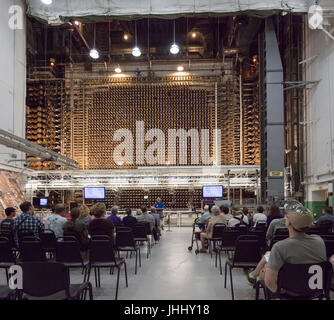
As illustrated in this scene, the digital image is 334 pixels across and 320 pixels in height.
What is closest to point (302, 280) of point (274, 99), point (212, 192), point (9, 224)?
point (9, 224)

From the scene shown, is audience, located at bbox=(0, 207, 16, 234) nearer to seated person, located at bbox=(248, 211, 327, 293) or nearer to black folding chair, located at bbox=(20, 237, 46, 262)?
black folding chair, located at bbox=(20, 237, 46, 262)

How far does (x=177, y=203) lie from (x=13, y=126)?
9.36 m

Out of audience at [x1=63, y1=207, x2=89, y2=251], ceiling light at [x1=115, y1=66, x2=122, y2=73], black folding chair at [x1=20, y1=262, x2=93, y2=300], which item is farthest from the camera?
ceiling light at [x1=115, y1=66, x2=122, y2=73]

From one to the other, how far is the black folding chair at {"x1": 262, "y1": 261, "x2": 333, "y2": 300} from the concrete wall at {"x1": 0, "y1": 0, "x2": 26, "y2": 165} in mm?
12803

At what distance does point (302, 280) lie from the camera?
120 inches

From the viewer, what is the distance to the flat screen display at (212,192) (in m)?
14.9

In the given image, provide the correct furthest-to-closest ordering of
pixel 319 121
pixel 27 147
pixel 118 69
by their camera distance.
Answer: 1. pixel 118 69
2. pixel 319 121
3. pixel 27 147

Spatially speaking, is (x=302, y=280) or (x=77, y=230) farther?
(x=77, y=230)

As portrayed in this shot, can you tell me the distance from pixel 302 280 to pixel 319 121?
12156 mm

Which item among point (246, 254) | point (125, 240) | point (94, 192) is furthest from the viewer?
point (94, 192)

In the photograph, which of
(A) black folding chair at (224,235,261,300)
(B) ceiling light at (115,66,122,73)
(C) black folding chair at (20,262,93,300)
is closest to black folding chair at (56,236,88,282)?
(C) black folding chair at (20,262,93,300)

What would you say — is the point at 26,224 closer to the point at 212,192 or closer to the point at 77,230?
the point at 77,230

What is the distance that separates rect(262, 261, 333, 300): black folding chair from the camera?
3014 mm
